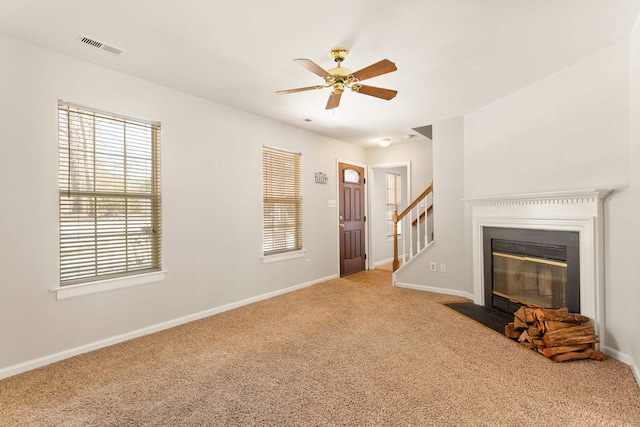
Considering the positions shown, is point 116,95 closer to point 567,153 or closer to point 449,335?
point 449,335

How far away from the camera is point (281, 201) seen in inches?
189

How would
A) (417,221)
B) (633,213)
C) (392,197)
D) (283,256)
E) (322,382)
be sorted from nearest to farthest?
(322,382) → (633,213) → (283,256) → (417,221) → (392,197)

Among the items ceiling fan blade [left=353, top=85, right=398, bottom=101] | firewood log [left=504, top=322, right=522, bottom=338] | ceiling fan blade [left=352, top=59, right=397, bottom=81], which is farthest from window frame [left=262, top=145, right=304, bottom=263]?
firewood log [left=504, top=322, right=522, bottom=338]

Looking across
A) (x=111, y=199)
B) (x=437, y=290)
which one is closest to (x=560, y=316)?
(x=437, y=290)

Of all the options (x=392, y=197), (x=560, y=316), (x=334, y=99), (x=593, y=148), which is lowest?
(x=560, y=316)

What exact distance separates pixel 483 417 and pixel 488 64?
284 cm

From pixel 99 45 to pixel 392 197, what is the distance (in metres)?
6.42

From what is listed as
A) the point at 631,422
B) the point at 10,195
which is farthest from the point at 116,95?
the point at 631,422

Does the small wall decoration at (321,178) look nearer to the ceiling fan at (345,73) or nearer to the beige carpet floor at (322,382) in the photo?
the ceiling fan at (345,73)

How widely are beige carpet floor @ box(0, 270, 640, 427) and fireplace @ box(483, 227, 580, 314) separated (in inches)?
25.5

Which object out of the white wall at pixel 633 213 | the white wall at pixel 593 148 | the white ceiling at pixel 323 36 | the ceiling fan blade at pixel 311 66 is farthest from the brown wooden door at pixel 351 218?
the white wall at pixel 633 213

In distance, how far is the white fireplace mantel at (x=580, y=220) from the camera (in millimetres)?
2650

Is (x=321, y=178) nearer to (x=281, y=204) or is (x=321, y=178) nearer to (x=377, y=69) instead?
(x=281, y=204)

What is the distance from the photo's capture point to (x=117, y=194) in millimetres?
3037
